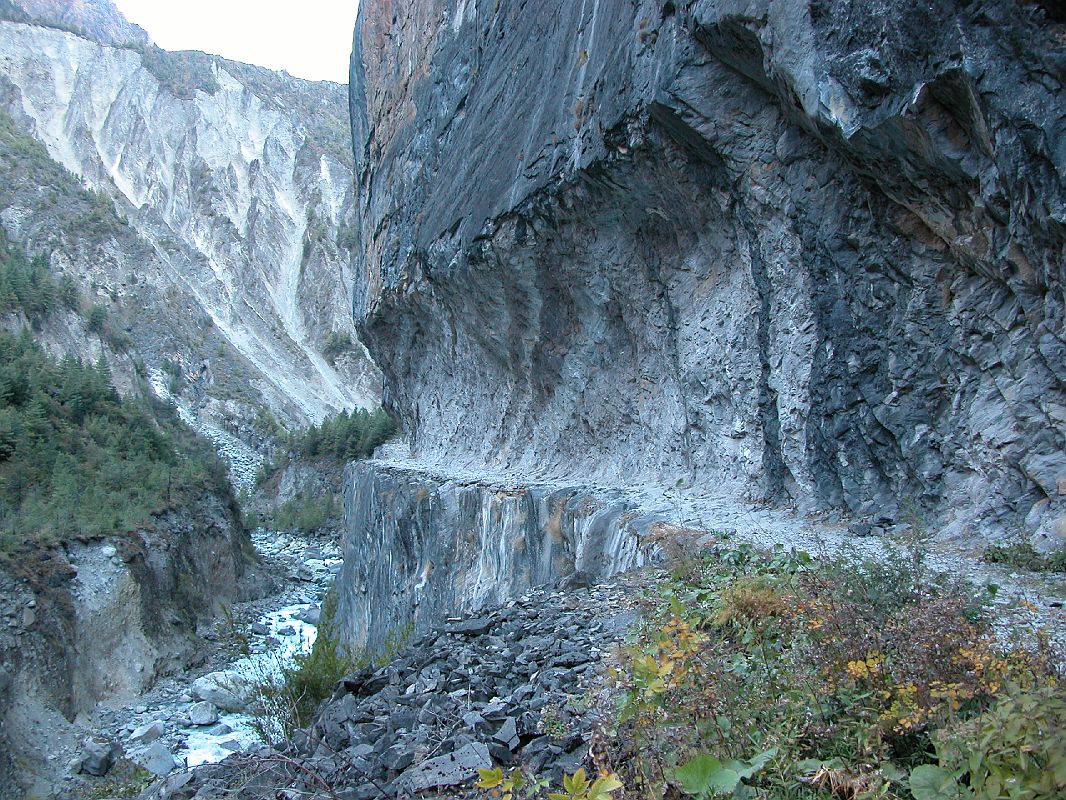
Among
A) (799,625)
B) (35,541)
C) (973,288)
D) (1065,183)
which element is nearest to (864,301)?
(973,288)

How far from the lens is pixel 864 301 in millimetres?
7316

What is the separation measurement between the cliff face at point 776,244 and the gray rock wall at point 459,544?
1.60 meters

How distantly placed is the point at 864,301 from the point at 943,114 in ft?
7.09

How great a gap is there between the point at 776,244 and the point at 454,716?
631 cm

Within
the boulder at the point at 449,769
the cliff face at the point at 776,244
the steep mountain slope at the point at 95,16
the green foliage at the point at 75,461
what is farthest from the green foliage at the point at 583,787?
the steep mountain slope at the point at 95,16

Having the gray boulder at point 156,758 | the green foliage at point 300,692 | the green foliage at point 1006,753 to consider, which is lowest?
the gray boulder at point 156,758

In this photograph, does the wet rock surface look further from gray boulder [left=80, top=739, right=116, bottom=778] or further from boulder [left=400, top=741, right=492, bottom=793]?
gray boulder [left=80, top=739, right=116, bottom=778]

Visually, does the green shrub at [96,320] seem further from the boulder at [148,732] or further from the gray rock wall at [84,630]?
the boulder at [148,732]

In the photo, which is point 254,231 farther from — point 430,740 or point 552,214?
point 430,740

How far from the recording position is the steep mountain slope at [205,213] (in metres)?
56.4

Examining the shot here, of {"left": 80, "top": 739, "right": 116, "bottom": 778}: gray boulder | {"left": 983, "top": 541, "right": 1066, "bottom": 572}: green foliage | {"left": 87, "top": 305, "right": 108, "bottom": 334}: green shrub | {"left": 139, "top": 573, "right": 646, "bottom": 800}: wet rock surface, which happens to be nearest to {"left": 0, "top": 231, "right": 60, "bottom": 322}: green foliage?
{"left": 87, "top": 305, "right": 108, "bottom": 334}: green shrub

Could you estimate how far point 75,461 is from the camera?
71.0ft

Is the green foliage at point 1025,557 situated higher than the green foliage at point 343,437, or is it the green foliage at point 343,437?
the green foliage at point 1025,557

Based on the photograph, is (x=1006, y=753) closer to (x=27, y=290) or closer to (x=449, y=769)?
(x=449, y=769)
